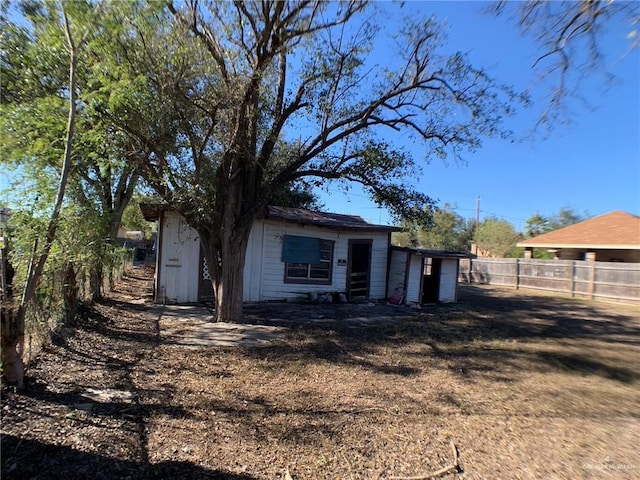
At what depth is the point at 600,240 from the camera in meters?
19.0

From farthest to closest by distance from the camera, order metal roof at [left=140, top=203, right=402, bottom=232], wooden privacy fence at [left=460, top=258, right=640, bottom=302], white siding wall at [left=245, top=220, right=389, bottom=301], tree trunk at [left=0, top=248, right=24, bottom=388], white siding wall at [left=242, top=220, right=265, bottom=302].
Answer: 1. wooden privacy fence at [left=460, top=258, right=640, bottom=302]
2. white siding wall at [left=245, top=220, right=389, bottom=301]
3. white siding wall at [left=242, top=220, right=265, bottom=302]
4. metal roof at [left=140, top=203, right=402, bottom=232]
5. tree trunk at [left=0, top=248, right=24, bottom=388]

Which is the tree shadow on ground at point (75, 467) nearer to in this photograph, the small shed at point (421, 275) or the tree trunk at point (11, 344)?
the tree trunk at point (11, 344)

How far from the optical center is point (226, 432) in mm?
3406

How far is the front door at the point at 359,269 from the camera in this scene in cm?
1315

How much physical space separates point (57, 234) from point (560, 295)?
20400 mm

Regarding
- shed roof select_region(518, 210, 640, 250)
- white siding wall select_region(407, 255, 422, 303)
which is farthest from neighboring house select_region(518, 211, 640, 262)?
white siding wall select_region(407, 255, 422, 303)

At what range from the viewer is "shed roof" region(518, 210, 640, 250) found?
1788 centimetres

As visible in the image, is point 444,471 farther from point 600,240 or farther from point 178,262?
point 600,240

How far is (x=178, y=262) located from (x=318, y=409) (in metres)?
7.96

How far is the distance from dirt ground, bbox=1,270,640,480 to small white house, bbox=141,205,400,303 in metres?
3.26

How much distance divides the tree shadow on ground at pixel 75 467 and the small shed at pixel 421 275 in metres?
10.9

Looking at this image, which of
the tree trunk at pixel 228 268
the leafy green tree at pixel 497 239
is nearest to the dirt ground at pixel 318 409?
the tree trunk at pixel 228 268

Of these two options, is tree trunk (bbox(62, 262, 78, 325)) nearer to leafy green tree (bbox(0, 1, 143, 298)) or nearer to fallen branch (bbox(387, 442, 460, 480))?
leafy green tree (bbox(0, 1, 143, 298))

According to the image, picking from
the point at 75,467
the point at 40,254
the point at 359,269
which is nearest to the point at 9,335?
the point at 40,254
